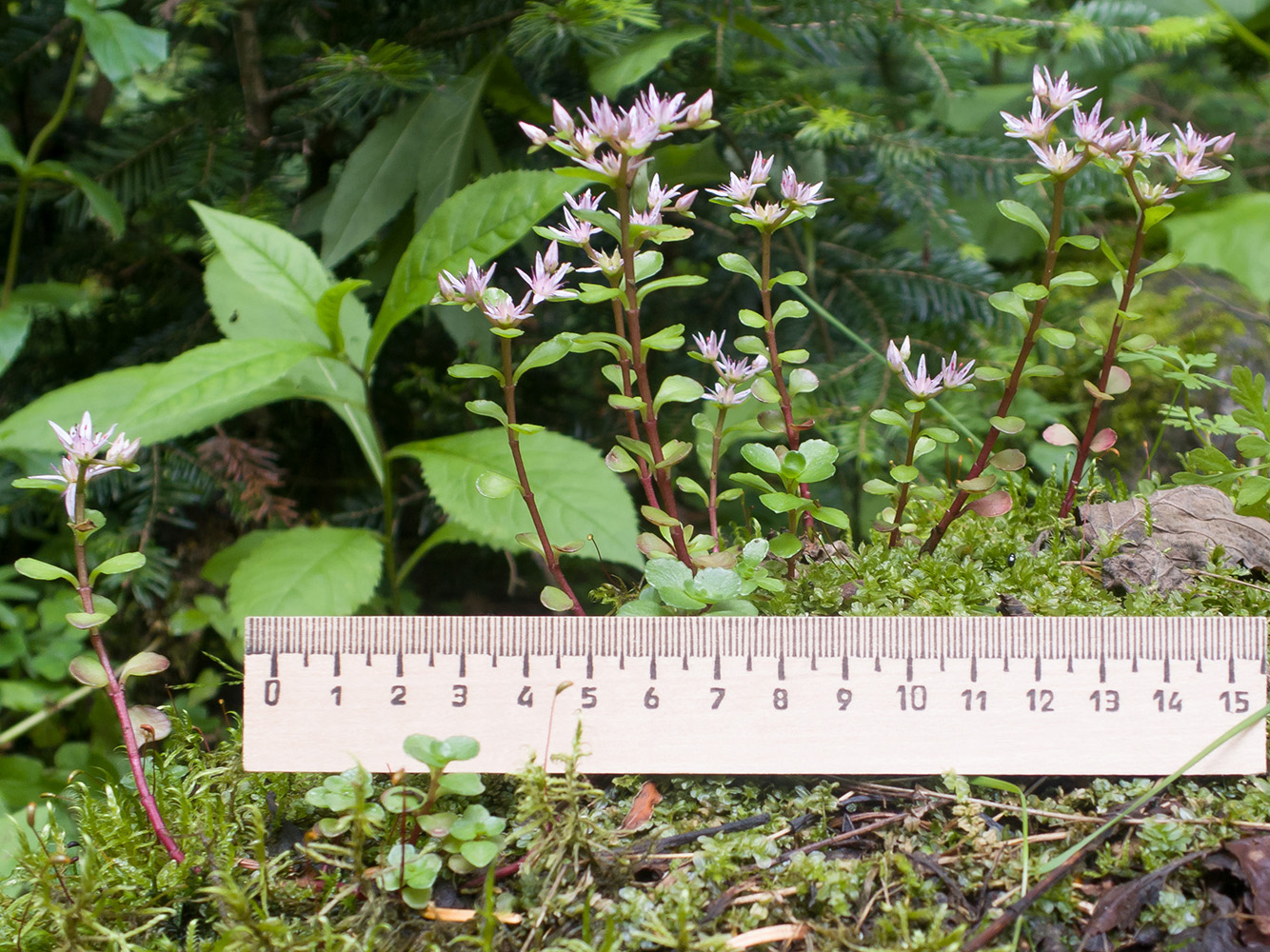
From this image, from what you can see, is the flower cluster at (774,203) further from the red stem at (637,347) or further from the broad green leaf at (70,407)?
the broad green leaf at (70,407)

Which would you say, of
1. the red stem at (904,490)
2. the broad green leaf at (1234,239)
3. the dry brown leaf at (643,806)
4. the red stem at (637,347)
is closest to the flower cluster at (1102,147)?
the red stem at (904,490)

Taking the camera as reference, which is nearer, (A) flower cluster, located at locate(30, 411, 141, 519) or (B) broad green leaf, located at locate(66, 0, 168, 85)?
(A) flower cluster, located at locate(30, 411, 141, 519)

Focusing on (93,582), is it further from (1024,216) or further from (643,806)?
(1024,216)

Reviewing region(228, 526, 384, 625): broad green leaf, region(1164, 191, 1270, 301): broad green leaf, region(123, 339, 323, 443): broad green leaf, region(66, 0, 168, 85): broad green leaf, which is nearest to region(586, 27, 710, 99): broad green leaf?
region(123, 339, 323, 443): broad green leaf

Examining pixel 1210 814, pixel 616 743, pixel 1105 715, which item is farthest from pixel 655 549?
pixel 1210 814

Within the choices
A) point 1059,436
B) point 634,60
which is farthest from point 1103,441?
point 634,60

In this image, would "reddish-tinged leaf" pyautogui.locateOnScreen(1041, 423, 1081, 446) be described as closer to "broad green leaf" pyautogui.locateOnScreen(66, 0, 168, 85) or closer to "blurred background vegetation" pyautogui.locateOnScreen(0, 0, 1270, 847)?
"blurred background vegetation" pyautogui.locateOnScreen(0, 0, 1270, 847)
